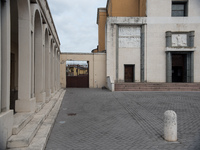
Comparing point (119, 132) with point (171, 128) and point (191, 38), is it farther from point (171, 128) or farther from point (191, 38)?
point (191, 38)

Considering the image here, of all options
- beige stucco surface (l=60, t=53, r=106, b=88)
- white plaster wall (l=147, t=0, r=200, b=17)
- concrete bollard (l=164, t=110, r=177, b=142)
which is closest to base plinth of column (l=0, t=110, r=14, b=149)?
concrete bollard (l=164, t=110, r=177, b=142)

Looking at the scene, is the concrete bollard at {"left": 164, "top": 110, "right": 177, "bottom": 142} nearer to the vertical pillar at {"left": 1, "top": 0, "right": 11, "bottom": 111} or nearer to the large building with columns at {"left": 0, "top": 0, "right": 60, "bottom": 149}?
the large building with columns at {"left": 0, "top": 0, "right": 60, "bottom": 149}

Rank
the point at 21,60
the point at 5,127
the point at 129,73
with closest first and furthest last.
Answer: the point at 5,127 → the point at 21,60 → the point at 129,73

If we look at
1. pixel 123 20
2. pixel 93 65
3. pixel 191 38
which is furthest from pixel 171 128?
pixel 191 38

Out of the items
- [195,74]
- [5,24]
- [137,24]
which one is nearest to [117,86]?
[137,24]

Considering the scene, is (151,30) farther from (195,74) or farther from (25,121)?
(25,121)

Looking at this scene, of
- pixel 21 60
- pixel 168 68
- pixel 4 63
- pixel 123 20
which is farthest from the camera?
pixel 168 68

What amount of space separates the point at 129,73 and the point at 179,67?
22.4 feet

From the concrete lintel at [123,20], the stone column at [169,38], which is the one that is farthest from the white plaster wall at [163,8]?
the stone column at [169,38]

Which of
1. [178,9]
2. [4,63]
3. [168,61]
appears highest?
[178,9]

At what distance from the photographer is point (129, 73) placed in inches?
834

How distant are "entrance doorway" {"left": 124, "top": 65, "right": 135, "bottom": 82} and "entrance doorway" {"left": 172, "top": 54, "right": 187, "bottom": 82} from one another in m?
5.39

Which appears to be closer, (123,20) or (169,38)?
(123,20)

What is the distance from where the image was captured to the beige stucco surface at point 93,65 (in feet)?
71.3
